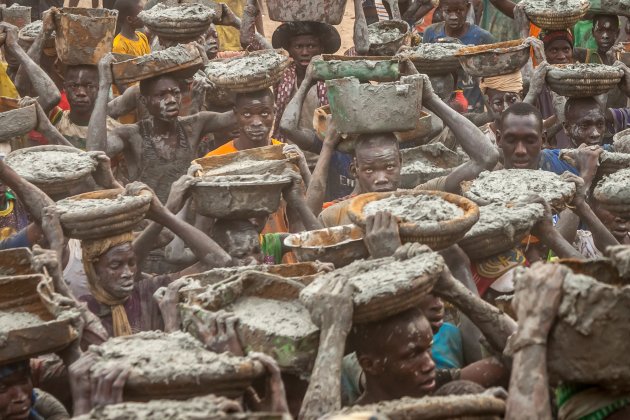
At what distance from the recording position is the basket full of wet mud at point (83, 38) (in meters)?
9.80

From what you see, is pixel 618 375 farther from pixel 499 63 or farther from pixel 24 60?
pixel 24 60

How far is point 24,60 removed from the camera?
10000 millimetres

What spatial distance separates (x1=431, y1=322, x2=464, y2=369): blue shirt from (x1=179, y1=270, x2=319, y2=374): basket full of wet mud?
34.4 inches

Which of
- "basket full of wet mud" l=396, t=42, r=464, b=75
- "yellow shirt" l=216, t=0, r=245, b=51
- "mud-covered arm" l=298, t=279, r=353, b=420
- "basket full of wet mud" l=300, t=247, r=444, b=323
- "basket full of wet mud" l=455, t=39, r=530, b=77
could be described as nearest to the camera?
"mud-covered arm" l=298, t=279, r=353, b=420

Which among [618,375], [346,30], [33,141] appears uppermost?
[618,375]

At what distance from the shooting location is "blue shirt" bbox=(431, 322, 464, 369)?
622cm

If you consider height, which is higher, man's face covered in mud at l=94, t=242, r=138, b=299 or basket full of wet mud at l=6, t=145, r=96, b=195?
basket full of wet mud at l=6, t=145, r=96, b=195

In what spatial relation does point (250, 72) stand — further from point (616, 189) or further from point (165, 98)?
point (616, 189)

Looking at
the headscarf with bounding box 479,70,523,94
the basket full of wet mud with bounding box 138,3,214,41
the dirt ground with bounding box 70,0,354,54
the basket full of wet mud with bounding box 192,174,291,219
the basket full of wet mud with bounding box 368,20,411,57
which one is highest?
the basket full of wet mud with bounding box 138,3,214,41

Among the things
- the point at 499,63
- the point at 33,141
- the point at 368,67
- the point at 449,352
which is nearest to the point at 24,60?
the point at 33,141

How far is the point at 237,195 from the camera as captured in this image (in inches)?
290

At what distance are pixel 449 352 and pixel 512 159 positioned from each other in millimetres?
2353

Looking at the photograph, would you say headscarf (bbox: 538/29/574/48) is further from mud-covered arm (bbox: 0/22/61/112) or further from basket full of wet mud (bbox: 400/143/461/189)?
mud-covered arm (bbox: 0/22/61/112)

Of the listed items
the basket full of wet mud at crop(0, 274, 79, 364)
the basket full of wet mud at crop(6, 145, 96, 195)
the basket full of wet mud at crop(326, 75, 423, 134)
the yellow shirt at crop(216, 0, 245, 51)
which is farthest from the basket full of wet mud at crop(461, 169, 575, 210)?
the yellow shirt at crop(216, 0, 245, 51)
